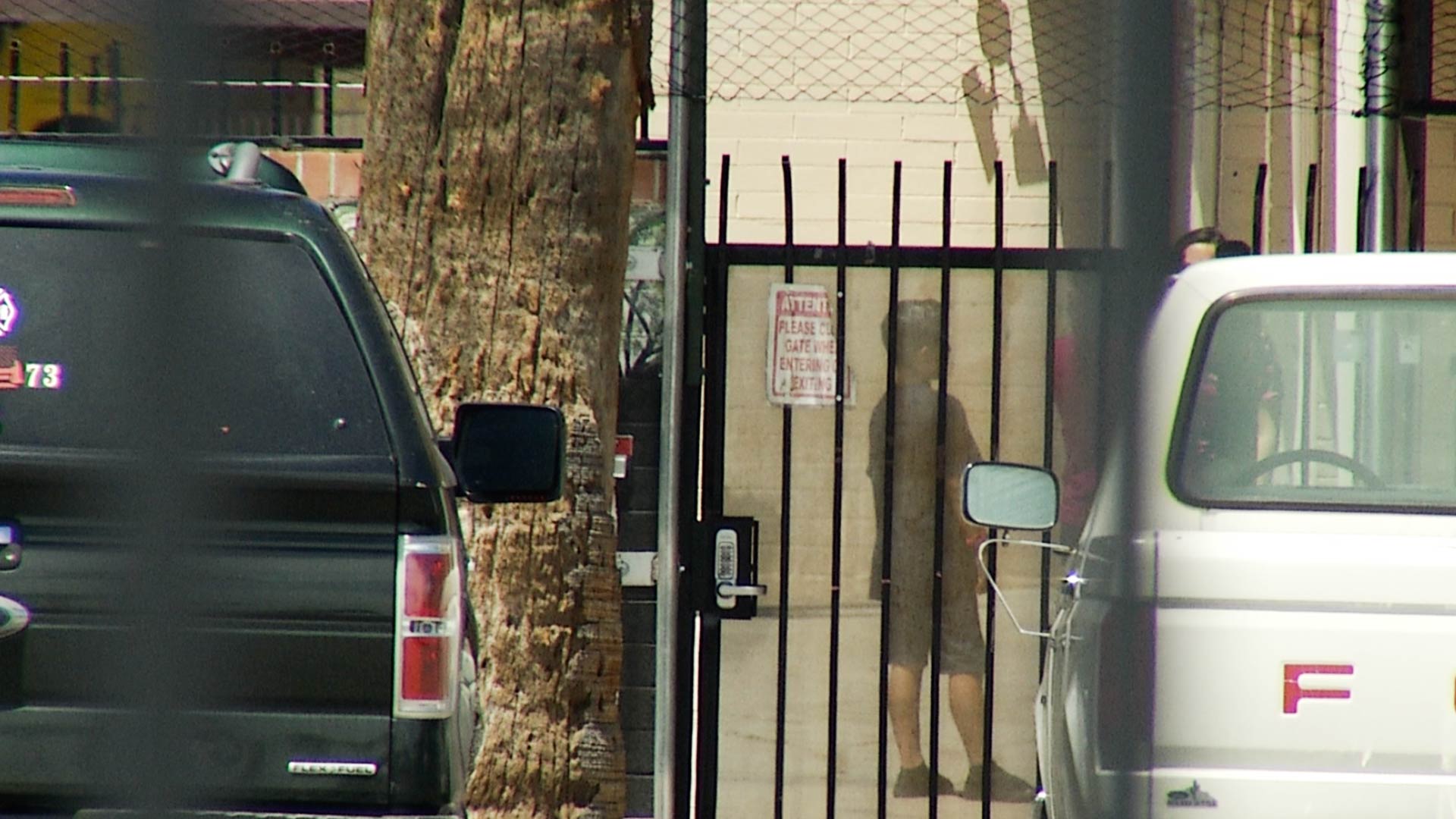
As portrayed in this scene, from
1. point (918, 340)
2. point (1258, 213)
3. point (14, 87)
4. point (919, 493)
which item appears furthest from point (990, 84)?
point (14, 87)

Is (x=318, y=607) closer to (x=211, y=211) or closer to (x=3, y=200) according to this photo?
(x=3, y=200)

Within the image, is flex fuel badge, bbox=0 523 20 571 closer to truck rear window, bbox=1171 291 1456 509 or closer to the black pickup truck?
the black pickup truck

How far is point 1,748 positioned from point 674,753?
3.04 meters

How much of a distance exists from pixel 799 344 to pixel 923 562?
2.65ft

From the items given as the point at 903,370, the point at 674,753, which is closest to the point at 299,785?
the point at 674,753

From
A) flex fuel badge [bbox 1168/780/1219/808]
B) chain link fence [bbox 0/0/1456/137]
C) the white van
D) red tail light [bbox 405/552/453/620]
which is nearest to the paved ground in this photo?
chain link fence [bbox 0/0/1456/137]

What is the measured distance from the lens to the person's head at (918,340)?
5906mm

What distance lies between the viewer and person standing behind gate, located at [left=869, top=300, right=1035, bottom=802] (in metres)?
5.82

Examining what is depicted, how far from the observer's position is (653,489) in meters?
5.75

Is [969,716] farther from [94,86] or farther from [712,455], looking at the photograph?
[94,86]

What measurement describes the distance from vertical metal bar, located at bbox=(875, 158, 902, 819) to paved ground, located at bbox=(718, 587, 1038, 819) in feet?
0.26

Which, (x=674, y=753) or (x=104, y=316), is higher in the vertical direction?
(x=104, y=316)

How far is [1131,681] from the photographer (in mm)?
722

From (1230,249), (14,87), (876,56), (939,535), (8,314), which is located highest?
(876,56)
